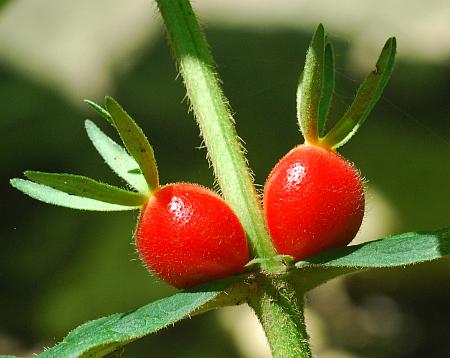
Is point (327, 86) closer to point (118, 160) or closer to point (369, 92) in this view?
point (369, 92)

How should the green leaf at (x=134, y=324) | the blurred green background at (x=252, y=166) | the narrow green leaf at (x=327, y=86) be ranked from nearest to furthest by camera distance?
the green leaf at (x=134, y=324) < the narrow green leaf at (x=327, y=86) < the blurred green background at (x=252, y=166)

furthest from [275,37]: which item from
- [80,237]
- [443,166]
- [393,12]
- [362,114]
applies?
[362,114]

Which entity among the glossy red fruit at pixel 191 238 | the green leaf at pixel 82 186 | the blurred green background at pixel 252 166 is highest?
the blurred green background at pixel 252 166

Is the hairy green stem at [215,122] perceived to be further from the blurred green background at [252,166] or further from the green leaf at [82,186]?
the blurred green background at [252,166]

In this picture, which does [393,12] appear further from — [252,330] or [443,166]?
[252,330]

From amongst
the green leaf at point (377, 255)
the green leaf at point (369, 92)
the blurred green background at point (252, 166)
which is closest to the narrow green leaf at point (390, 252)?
the green leaf at point (377, 255)

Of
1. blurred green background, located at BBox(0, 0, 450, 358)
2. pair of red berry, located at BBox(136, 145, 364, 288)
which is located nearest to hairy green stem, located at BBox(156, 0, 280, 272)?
pair of red berry, located at BBox(136, 145, 364, 288)
